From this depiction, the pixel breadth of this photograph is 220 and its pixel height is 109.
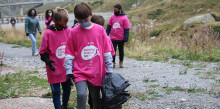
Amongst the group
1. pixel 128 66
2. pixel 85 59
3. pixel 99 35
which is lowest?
pixel 128 66

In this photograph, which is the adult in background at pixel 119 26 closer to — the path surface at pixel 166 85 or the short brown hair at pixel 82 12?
the path surface at pixel 166 85

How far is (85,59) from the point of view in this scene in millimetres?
3551

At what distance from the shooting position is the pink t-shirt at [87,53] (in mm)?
3539

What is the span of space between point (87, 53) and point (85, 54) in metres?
0.03

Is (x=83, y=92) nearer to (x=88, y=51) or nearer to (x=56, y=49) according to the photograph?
(x=88, y=51)

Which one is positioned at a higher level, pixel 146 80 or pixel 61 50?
pixel 61 50

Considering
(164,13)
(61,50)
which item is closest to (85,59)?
(61,50)

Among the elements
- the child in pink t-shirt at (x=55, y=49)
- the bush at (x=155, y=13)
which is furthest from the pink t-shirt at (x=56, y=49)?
the bush at (x=155, y=13)

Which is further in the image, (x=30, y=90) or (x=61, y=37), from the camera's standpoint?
(x=30, y=90)

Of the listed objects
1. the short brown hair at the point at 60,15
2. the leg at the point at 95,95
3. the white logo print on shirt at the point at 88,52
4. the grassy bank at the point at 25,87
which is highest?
the short brown hair at the point at 60,15

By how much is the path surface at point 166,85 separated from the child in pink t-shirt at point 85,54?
1.49m

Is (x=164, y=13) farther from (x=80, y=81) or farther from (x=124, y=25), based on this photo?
(x=80, y=81)

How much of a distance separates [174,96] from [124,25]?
329 centimetres

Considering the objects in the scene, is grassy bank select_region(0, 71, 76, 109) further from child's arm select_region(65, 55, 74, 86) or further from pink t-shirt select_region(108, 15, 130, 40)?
pink t-shirt select_region(108, 15, 130, 40)
